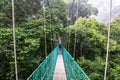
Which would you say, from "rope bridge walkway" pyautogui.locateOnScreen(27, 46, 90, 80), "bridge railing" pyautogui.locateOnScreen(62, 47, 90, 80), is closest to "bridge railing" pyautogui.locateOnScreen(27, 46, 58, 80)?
"rope bridge walkway" pyautogui.locateOnScreen(27, 46, 90, 80)

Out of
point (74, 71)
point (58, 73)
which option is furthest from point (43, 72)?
point (58, 73)

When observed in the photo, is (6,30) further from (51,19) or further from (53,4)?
(53,4)

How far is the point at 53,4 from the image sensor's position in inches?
303

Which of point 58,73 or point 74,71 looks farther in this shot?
point 58,73

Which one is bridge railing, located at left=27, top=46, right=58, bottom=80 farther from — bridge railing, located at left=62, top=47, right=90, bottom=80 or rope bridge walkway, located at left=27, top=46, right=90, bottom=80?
bridge railing, located at left=62, top=47, right=90, bottom=80

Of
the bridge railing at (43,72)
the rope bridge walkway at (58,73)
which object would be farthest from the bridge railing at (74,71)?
the bridge railing at (43,72)

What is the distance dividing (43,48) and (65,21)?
324cm

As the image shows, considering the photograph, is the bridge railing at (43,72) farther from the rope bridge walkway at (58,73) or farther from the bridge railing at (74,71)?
the bridge railing at (74,71)

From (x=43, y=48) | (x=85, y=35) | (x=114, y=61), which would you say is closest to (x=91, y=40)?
(x=85, y=35)

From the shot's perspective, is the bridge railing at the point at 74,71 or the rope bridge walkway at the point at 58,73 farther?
the rope bridge walkway at the point at 58,73

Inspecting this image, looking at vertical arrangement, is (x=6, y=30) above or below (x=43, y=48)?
above

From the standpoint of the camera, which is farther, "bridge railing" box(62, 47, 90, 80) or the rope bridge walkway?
the rope bridge walkway

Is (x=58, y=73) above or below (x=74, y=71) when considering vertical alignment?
below

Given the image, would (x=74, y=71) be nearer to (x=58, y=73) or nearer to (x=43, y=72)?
(x=43, y=72)
